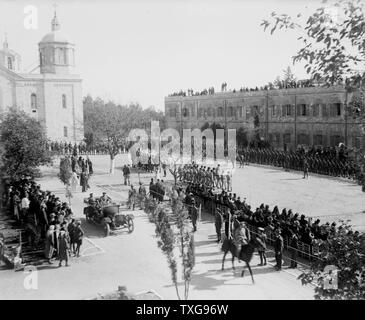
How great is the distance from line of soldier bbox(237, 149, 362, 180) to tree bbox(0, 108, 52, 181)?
51.3 ft

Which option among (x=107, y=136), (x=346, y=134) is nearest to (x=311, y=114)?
(x=346, y=134)

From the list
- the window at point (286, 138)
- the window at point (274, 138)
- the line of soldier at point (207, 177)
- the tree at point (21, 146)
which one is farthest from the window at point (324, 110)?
the tree at point (21, 146)

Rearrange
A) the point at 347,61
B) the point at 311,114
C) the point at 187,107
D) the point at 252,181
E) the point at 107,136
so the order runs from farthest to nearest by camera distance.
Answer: the point at 187,107
the point at 311,114
the point at 107,136
the point at 252,181
the point at 347,61

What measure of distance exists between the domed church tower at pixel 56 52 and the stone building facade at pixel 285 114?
47.9 ft

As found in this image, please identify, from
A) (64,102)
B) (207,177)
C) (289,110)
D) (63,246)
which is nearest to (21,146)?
(207,177)

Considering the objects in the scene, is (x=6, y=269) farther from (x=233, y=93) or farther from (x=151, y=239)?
(x=233, y=93)

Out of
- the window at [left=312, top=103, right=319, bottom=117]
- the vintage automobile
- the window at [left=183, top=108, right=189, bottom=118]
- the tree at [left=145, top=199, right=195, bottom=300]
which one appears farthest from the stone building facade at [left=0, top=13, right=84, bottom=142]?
the tree at [left=145, top=199, right=195, bottom=300]

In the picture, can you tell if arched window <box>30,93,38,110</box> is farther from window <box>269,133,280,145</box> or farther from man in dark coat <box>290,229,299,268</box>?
man in dark coat <box>290,229,299,268</box>

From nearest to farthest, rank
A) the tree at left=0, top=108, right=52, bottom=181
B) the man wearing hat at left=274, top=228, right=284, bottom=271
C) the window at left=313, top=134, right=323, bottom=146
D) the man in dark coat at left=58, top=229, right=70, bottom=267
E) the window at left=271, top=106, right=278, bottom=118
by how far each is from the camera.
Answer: the man wearing hat at left=274, top=228, right=284, bottom=271 < the man in dark coat at left=58, top=229, right=70, bottom=267 < the tree at left=0, top=108, right=52, bottom=181 < the window at left=313, top=134, right=323, bottom=146 < the window at left=271, top=106, right=278, bottom=118

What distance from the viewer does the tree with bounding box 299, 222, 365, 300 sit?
6812 millimetres

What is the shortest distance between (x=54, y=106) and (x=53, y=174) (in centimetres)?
1994

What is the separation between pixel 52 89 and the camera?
4947 centimetres

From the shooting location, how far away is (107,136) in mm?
31484

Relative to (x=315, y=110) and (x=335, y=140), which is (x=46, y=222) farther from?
(x=315, y=110)
